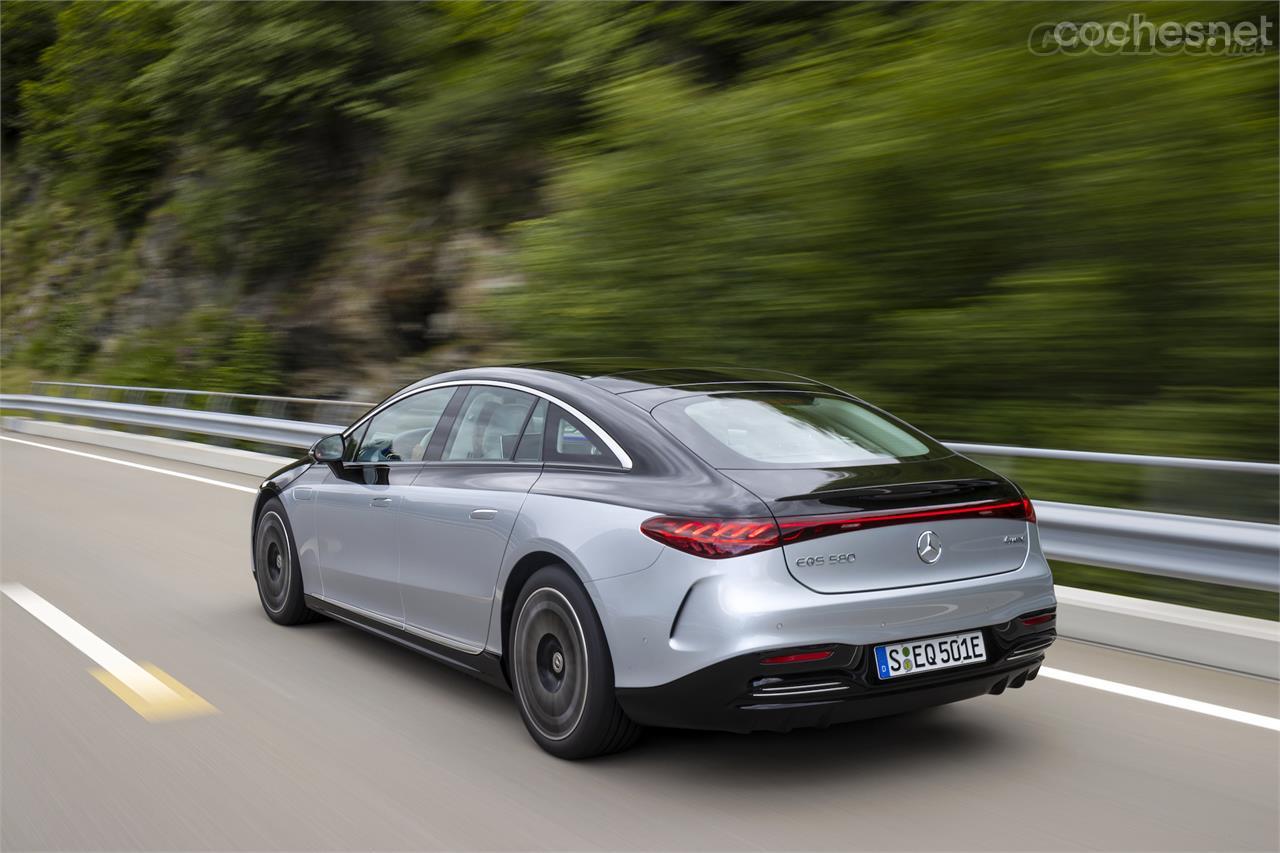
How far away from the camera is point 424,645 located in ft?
17.7

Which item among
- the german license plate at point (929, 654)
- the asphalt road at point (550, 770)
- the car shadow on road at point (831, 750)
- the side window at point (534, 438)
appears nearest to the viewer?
the asphalt road at point (550, 770)

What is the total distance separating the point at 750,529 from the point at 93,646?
3906 millimetres

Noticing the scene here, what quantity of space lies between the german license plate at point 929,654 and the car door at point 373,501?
7.82 ft

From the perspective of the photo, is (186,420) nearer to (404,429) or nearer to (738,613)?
(404,429)

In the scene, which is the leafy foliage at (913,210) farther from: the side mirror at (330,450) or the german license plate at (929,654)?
the side mirror at (330,450)

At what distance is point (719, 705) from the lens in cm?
400

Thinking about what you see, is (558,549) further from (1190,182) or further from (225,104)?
(225,104)

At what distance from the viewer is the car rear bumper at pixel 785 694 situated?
13.0 feet

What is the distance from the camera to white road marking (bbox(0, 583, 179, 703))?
5488mm

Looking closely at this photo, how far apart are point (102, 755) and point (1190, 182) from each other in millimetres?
8215

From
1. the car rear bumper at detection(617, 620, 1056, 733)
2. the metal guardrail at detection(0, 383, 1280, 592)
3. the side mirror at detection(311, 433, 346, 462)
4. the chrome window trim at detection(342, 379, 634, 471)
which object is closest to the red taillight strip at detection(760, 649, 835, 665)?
the car rear bumper at detection(617, 620, 1056, 733)

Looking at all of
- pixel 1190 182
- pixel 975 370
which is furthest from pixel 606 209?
pixel 1190 182

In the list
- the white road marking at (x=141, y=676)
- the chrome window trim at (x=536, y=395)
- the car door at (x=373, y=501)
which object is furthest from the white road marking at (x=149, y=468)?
the chrome window trim at (x=536, y=395)

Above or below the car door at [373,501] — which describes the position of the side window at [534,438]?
above
